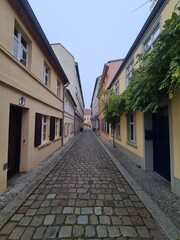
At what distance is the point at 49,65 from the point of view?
27.1ft

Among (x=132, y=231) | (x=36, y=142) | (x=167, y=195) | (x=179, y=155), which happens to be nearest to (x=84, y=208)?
(x=132, y=231)

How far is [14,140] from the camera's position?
17.0 feet

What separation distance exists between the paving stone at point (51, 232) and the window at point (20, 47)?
4.84 metres

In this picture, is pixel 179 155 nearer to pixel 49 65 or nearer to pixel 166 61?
pixel 166 61

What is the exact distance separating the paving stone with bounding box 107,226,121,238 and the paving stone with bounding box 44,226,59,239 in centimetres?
87

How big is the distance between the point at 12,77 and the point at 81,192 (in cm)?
374

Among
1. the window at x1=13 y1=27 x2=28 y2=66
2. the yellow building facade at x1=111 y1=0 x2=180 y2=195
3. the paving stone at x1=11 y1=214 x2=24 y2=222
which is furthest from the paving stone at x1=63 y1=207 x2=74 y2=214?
the window at x1=13 y1=27 x2=28 y2=66

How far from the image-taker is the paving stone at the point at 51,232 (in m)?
2.33

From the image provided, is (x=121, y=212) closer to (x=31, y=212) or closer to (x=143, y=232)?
(x=143, y=232)

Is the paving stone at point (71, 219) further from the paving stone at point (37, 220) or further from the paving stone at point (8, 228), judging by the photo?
the paving stone at point (8, 228)

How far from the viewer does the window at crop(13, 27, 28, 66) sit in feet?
16.1

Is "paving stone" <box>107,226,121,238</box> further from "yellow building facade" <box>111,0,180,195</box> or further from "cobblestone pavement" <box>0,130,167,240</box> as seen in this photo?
"yellow building facade" <box>111,0,180,195</box>

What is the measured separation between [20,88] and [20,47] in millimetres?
1514

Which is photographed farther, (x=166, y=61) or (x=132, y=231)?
(x=166, y=61)
